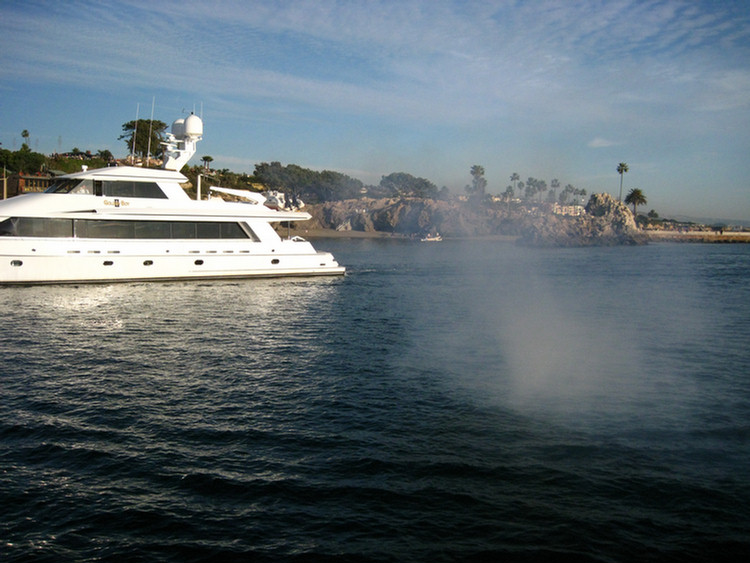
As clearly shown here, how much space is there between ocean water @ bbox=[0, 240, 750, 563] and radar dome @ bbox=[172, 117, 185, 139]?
26.1 meters

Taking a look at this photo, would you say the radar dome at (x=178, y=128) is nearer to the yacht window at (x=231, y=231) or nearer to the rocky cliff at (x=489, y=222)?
the yacht window at (x=231, y=231)

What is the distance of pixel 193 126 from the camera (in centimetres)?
4988

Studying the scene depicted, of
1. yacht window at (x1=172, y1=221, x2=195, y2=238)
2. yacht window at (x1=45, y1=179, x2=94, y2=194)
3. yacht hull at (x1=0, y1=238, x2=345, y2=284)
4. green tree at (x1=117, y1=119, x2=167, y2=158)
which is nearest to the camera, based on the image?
yacht hull at (x1=0, y1=238, x2=345, y2=284)

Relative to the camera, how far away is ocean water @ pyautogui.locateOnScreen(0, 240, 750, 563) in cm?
988

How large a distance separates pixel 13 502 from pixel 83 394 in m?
6.55

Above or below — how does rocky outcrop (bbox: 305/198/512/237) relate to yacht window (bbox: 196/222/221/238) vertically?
above

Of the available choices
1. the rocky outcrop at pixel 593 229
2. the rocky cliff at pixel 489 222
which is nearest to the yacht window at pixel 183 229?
the rocky outcrop at pixel 593 229

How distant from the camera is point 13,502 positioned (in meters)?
10.8

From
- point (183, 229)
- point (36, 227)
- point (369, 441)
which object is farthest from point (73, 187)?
point (369, 441)

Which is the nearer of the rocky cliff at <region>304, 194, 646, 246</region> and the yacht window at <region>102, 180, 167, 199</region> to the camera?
the yacht window at <region>102, 180, 167, 199</region>

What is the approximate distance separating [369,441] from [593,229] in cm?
17070

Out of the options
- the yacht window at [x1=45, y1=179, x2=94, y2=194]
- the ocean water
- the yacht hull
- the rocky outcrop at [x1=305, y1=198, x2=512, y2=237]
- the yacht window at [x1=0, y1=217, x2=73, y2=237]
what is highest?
the rocky outcrop at [x1=305, y1=198, x2=512, y2=237]

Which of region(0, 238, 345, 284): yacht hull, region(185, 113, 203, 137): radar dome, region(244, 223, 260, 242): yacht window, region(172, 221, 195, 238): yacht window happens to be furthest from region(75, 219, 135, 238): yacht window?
region(185, 113, 203, 137): radar dome

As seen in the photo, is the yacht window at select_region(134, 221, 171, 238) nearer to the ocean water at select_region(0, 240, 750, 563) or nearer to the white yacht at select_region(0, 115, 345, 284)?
the white yacht at select_region(0, 115, 345, 284)
